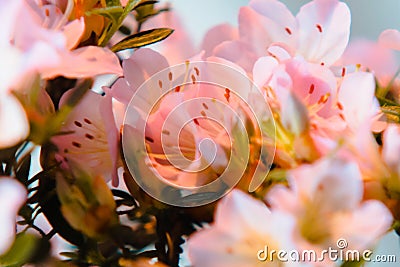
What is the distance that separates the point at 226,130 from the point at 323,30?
102 millimetres

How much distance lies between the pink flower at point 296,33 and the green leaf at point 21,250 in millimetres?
147

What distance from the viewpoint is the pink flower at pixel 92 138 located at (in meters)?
0.31

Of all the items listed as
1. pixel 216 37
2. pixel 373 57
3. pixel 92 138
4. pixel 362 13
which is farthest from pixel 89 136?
pixel 362 13

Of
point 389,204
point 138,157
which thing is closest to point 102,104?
point 138,157

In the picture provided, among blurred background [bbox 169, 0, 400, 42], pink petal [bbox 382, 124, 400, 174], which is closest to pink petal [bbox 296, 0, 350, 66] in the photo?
pink petal [bbox 382, 124, 400, 174]

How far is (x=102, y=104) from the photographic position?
0.31 m

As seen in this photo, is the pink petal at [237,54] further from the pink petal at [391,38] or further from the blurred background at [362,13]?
the blurred background at [362,13]

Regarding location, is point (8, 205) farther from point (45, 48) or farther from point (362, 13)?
point (362, 13)

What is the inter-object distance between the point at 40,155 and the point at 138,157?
49 mm

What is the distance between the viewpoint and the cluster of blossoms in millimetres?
249

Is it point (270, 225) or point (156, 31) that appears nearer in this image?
point (270, 225)

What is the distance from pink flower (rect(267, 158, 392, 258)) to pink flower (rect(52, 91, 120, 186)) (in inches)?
3.7

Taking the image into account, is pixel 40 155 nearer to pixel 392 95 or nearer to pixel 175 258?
pixel 175 258

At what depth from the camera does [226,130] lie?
30 cm
